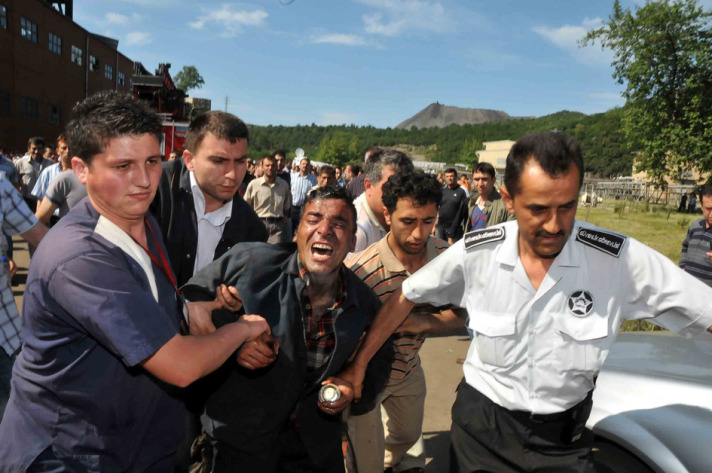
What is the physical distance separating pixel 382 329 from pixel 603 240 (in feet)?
3.31

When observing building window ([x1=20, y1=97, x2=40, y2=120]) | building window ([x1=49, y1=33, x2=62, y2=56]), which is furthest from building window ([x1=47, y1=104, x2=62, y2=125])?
building window ([x1=49, y1=33, x2=62, y2=56])

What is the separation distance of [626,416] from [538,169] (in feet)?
4.79

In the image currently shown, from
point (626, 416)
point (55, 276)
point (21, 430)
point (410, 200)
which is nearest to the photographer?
point (55, 276)

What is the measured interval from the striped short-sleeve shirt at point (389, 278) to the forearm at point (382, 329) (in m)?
0.57

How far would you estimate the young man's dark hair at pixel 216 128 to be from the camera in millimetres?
2910

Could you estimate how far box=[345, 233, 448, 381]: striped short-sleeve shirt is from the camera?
9.50 ft

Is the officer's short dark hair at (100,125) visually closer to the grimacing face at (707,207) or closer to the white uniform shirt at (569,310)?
the white uniform shirt at (569,310)

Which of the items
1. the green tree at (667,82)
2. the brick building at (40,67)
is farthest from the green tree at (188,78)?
the green tree at (667,82)

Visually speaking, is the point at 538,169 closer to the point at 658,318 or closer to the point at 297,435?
the point at 658,318

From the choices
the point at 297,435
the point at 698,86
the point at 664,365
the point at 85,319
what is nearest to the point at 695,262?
the point at 664,365

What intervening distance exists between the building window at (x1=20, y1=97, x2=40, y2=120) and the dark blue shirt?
103 ft

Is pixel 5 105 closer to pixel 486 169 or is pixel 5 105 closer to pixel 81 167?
pixel 486 169

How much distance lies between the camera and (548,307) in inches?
76.2

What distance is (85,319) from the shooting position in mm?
1324
